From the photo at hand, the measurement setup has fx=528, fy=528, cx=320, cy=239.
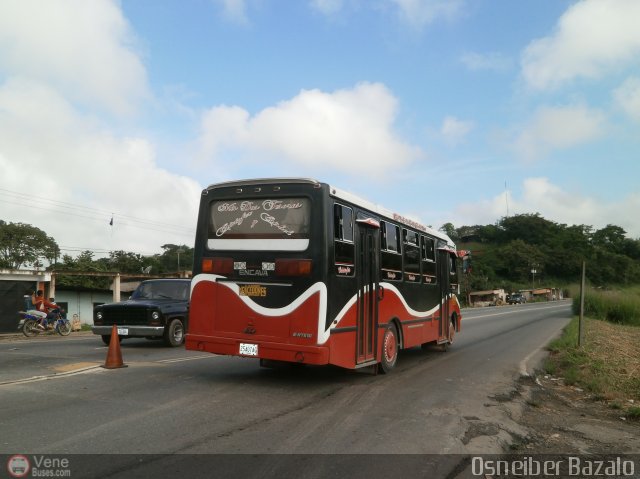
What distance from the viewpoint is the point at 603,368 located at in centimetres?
1096

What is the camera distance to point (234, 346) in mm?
8453

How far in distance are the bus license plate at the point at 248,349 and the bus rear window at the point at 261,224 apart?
1.54 meters

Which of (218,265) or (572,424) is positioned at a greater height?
(218,265)

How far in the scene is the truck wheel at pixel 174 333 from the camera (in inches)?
553

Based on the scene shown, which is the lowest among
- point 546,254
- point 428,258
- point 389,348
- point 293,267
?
point 389,348

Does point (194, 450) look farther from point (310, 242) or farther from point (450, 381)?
point (450, 381)

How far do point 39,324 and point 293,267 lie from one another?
1559cm

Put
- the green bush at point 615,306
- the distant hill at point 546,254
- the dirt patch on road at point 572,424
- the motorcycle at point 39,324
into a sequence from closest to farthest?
the dirt patch on road at point 572,424
the motorcycle at point 39,324
the green bush at point 615,306
the distant hill at point 546,254

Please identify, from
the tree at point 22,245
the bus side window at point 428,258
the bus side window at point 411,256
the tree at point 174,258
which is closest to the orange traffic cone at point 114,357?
the bus side window at point 411,256

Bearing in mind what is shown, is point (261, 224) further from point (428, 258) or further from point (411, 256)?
point (428, 258)

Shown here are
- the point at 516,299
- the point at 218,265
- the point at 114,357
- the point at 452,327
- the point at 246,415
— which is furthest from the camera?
the point at 516,299

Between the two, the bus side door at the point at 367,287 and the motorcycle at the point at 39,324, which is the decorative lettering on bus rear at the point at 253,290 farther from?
the motorcycle at the point at 39,324

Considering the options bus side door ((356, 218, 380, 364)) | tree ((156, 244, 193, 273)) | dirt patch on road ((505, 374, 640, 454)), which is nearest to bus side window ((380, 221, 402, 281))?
bus side door ((356, 218, 380, 364))

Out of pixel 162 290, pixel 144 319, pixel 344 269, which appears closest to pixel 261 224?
pixel 344 269
